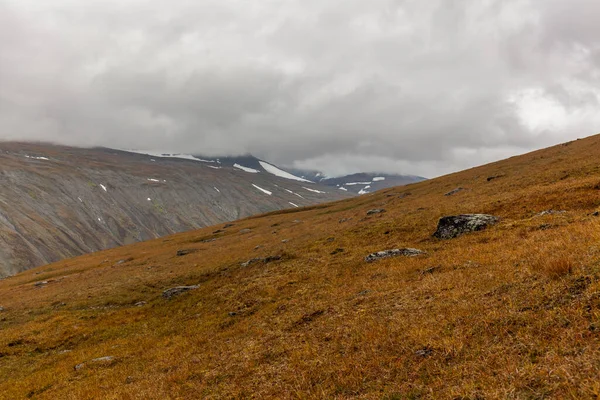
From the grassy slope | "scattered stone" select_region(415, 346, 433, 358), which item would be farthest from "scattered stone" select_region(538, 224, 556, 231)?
"scattered stone" select_region(415, 346, 433, 358)

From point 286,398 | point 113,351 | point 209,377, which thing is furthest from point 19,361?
point 286,398

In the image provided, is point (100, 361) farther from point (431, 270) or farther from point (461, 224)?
point (461, 224)

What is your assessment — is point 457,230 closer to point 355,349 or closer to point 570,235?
point 570,235

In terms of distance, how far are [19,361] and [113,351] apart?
7785mm

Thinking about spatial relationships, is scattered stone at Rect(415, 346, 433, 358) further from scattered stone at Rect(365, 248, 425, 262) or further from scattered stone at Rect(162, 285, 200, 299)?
scattered stone at Rect(162, 285, 200, 299)

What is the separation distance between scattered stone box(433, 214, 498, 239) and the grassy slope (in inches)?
45.6

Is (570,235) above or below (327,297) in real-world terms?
above

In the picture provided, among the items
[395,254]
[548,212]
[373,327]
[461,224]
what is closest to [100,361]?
[373,327]

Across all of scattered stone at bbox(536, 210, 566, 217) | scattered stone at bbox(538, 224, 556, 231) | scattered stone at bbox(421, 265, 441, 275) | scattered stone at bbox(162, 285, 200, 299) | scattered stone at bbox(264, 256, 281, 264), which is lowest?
scattered stone at bbox(162, 285, 200, 299)

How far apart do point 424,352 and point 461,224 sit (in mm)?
17606

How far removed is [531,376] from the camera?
23.6 ft

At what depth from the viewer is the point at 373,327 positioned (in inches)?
497

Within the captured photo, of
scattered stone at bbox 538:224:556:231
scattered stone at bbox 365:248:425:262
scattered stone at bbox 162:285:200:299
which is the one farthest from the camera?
scattered stone at bbox 162:285:200:299

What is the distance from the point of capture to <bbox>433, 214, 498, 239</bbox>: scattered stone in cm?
2452
